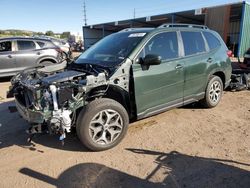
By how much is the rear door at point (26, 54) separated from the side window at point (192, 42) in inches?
263

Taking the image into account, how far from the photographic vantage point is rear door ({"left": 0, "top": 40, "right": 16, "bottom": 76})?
9.38 meters

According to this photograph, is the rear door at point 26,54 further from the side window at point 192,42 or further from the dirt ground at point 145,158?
the side window at point 192,42

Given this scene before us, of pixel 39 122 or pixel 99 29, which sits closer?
pixel 39 122

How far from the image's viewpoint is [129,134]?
451 cm

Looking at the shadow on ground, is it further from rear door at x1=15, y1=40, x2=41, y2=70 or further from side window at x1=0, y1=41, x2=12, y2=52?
side window at x1=0, y1=41, x2=12, y2=52

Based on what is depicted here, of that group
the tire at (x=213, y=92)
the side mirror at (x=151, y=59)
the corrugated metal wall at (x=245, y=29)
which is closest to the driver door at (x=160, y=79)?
the side mirror at (x=151, y=59)

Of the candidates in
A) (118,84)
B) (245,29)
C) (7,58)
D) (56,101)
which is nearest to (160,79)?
(118,84)

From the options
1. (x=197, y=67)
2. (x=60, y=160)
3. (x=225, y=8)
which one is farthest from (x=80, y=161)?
(x=225, y=8)

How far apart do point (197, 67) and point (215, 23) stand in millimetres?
19639

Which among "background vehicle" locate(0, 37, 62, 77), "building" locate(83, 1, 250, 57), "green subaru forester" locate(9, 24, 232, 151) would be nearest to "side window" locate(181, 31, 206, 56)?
"green subaru forester" locate(9, 24, 232, 151)

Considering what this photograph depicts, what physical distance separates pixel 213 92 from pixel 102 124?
3155mm

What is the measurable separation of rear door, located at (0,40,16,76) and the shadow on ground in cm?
705

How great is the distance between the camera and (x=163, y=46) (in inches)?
183

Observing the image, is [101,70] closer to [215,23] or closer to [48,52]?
[48,52]
